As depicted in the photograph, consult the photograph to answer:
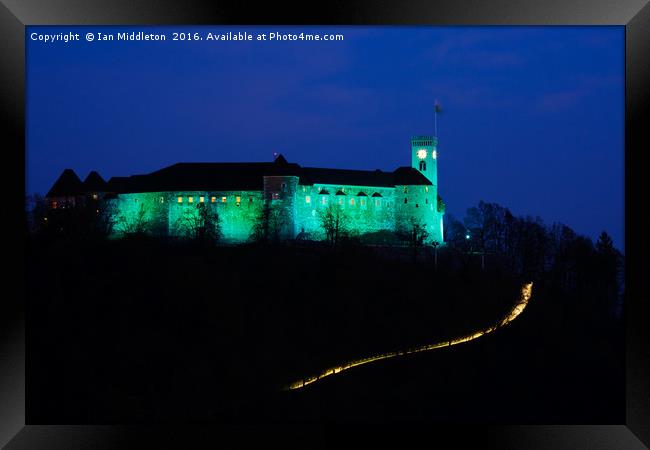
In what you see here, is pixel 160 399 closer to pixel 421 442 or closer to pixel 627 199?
pixel 421 442

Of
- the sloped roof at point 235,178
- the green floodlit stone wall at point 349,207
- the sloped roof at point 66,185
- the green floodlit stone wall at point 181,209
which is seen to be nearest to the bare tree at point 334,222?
the green floodlit stone wall at point 349,207

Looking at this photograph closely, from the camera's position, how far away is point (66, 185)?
52.4 m

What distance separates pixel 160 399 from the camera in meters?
27.7

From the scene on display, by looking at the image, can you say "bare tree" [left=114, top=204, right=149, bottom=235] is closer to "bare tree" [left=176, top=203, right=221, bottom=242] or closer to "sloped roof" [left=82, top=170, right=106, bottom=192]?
"bare tree" [left=176, top=203, right=221, bottom=242]

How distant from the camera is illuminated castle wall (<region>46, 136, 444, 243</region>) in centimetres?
4978

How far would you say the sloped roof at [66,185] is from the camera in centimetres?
5197

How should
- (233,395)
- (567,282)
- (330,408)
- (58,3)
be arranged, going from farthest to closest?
(567,282) < (233,395) < (330,408) < (58,3)

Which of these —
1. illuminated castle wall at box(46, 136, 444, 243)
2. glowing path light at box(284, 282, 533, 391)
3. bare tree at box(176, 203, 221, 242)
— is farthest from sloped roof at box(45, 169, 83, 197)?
glowing path light at box(284, 282, 533, 391)

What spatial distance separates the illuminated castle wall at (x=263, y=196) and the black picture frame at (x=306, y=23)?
36.6 metres

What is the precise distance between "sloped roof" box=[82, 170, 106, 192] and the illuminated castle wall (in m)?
0.06

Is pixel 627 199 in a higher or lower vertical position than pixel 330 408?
higher

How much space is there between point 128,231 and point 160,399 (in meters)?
22.3

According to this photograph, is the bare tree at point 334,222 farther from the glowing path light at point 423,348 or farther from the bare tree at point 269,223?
the glowing path light at point 423,348

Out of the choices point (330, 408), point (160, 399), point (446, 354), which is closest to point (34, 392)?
point (160, 399)
